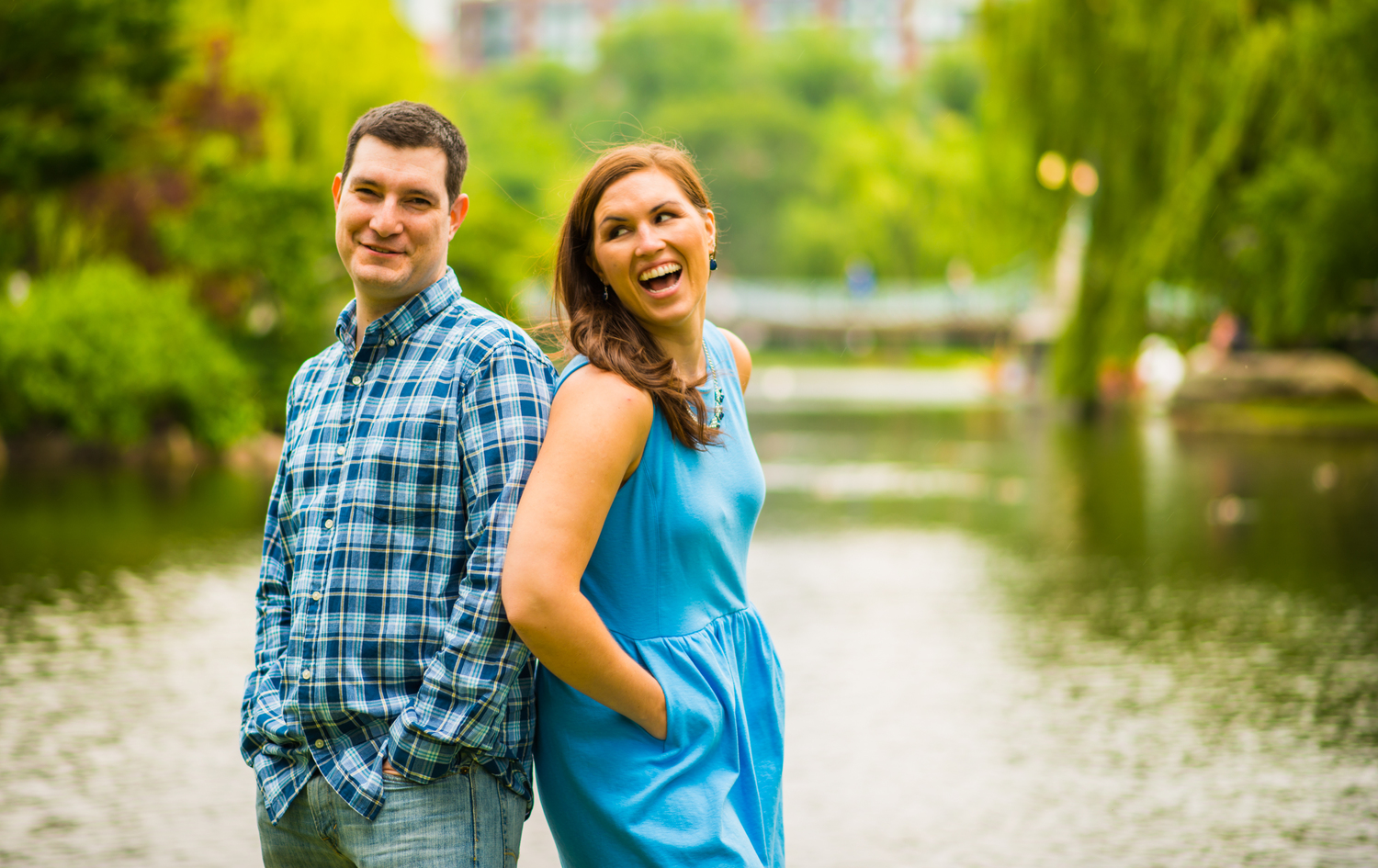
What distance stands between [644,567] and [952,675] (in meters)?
5.98

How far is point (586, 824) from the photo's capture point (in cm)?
219

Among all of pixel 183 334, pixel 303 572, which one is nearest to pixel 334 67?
pixel 183 334

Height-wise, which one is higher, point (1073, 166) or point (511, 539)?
point (1073, 166)

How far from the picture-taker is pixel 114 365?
→ 62.2 feet

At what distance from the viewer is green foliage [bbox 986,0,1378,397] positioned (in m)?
21.1

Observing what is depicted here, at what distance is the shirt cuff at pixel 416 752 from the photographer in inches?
82.3

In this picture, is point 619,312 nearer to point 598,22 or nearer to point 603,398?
point 603,398

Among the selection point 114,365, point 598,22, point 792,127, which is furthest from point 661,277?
point 598,22

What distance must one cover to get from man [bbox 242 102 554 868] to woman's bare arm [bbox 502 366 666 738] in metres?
0.07

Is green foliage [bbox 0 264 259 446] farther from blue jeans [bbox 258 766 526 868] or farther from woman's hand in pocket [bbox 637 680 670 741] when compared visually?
woman's hand in pocket [bbox 637 680 670 741]

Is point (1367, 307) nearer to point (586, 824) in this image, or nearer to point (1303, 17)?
point (1303, 17)

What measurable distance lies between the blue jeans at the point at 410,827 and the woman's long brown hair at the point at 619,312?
60cm

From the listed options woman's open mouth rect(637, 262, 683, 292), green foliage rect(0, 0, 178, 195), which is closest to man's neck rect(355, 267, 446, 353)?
woman's open mouth rect(637, 262, 683, 292)

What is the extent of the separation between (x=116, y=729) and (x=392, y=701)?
5.15 m
